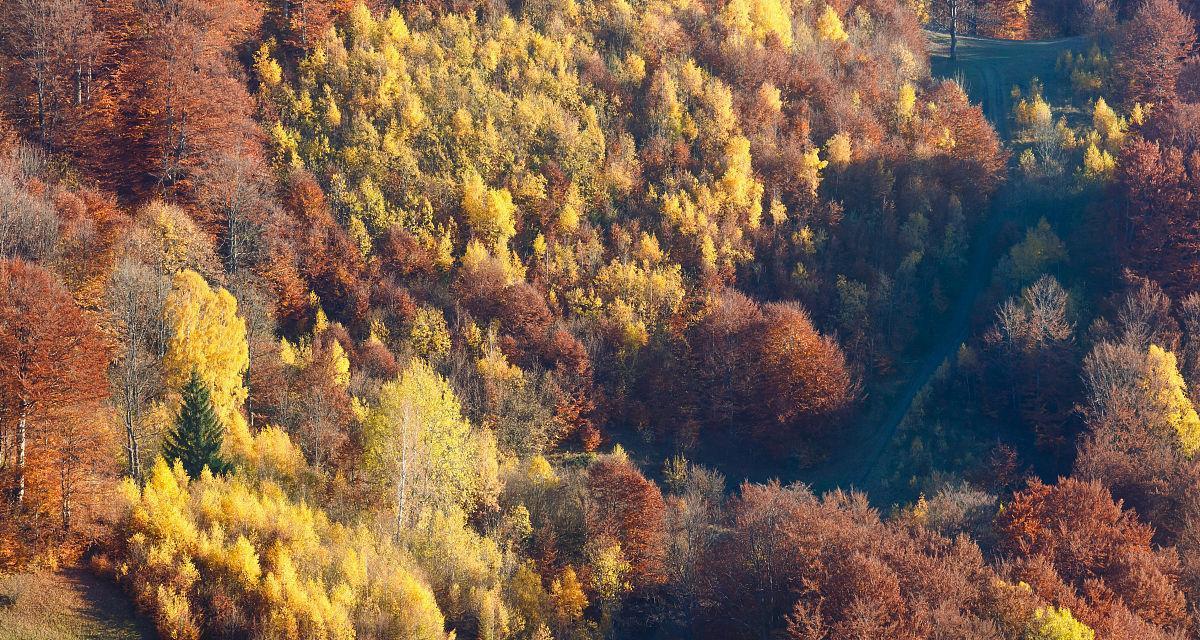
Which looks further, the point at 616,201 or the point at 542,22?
the point at 542,22

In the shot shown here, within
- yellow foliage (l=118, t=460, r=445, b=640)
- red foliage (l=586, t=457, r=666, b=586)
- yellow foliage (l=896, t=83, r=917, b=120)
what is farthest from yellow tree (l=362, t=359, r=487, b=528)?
yellow foliage (l=896, t=83, r=917, b=120)

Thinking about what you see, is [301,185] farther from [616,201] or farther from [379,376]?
[616,201]

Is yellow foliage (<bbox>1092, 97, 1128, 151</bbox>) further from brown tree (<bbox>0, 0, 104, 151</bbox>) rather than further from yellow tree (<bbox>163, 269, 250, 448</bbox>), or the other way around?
brown tree (<bbox>0, 0, 104, 151</bbox>)

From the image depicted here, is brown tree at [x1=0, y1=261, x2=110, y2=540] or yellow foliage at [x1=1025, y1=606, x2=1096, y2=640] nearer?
brown tree at [x1=0, y1=261, x2=110, y2=540]

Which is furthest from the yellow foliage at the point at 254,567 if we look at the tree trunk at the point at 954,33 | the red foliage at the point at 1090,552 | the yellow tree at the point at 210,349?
the tree trunk at the point at 954,33

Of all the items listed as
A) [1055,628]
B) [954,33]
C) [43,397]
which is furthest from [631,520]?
[954,33]

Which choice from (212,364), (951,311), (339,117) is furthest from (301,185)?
(951,311)

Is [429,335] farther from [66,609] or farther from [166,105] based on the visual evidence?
[66,609]
